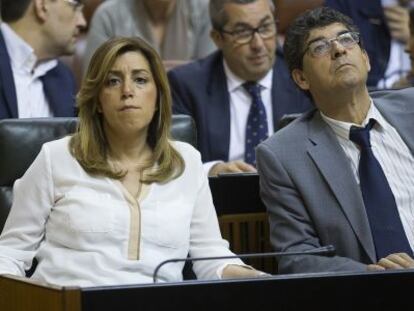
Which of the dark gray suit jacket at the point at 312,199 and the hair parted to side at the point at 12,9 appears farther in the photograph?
the hair parted to side at the point at 12,9

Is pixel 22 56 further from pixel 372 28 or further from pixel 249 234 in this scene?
pixel 372 28

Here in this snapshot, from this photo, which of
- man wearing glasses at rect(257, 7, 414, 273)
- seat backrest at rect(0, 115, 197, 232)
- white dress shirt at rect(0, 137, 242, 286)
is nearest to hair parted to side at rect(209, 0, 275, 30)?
man wearing glasses at rect(257, 7, 414, 273)

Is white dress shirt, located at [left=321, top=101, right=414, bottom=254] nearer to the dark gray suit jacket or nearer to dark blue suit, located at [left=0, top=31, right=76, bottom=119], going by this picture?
the dark gray suit jacket

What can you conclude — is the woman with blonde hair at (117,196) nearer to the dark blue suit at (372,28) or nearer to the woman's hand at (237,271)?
the woman's hand at (237,271)

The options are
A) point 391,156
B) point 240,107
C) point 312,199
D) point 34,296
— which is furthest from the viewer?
point 240,107

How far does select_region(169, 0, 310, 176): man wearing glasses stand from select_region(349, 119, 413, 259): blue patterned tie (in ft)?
2.90

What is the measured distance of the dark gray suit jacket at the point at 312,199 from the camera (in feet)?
8.68

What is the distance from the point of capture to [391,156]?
2.80 meters

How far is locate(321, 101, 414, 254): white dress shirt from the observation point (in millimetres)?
2744

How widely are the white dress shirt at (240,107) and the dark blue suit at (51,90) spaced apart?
0.51 meters

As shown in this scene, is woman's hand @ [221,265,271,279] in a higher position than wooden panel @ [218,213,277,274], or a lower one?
higher

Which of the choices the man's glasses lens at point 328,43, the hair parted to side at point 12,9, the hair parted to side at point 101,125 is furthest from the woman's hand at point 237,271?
A: the hair parted to side at point 12,9

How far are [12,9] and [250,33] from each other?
2.65ft

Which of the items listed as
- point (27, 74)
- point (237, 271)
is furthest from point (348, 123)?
point (27, 74)
